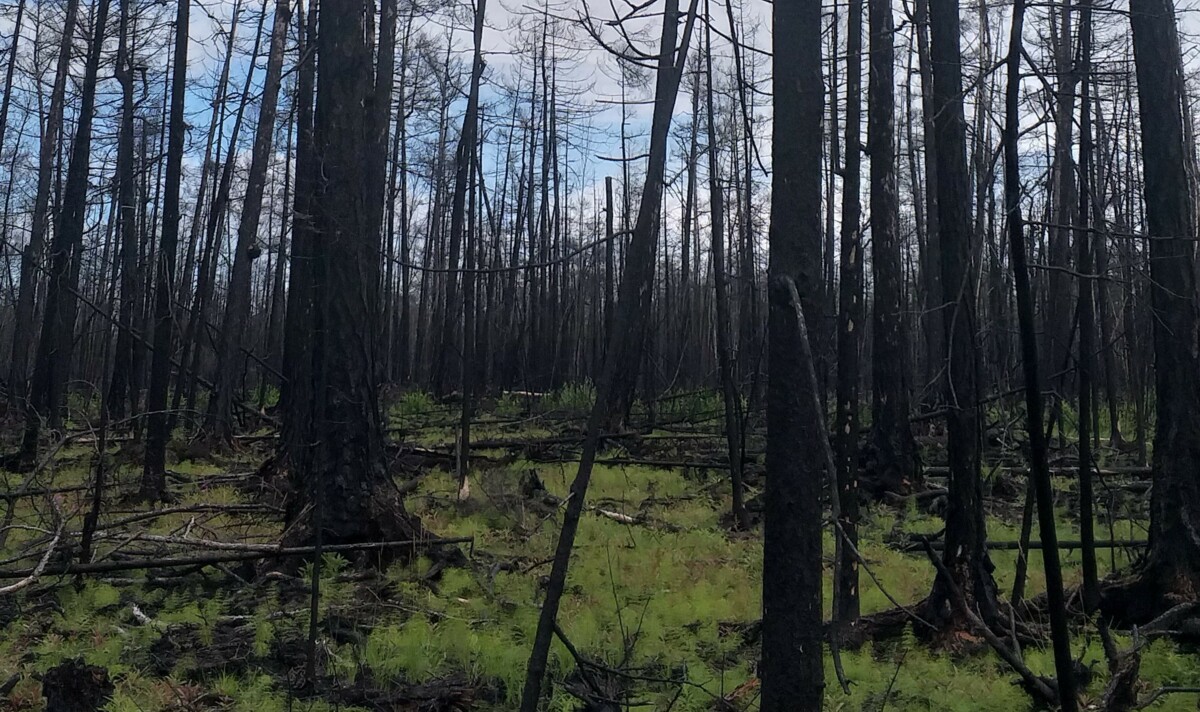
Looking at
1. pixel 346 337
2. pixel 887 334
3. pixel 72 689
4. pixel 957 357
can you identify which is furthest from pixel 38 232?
pixel 957 357

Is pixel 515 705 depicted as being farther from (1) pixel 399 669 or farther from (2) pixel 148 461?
(2) pixel 148 461

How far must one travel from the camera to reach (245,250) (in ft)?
42.2

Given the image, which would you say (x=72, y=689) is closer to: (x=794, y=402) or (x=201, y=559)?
(x=201, y=559)

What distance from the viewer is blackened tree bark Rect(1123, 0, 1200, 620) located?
5.32m

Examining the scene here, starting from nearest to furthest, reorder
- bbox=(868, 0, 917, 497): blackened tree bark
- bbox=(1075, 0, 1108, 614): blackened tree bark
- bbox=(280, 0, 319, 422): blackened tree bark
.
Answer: bbox=(1075, 0, 1108, 614): blackened tree bark < bbox=(868, 0, 917, 497): blackened tree bark < bbox=(280, 0, 319, 422): blackened tree bark

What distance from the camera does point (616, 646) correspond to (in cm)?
529

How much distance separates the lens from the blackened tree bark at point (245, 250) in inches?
505

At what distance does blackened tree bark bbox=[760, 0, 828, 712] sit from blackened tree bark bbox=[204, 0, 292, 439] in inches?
447

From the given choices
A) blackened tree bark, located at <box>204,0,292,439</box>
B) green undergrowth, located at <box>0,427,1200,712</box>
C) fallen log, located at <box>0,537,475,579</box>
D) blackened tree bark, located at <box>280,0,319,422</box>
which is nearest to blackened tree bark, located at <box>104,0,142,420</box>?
blackened tree bark, located at <box>204,0,292,439</box>

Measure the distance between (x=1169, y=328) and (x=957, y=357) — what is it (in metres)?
1.53

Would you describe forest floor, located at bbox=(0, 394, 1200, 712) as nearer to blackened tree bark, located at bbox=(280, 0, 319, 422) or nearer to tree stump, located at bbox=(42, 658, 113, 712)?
tree stump, located at bbox=(42, 658, 113, 712)

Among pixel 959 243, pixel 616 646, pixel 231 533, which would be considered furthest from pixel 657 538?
pixel 959 243

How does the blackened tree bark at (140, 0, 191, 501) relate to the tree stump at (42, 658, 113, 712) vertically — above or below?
above

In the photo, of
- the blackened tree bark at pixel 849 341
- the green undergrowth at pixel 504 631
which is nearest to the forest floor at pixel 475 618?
the green undergrowth at pixel 504 631
